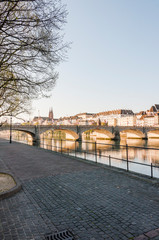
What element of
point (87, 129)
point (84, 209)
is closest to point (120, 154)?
point (84, 209)

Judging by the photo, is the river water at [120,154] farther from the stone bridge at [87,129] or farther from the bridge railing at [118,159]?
the stone bridge at [87,129]

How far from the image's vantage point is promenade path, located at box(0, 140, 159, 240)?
11.2 feet

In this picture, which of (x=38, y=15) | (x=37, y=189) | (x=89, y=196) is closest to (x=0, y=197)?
(x=37, y=189)

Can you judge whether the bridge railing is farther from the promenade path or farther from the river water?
the promenade path

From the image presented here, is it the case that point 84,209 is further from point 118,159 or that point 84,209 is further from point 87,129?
point 87,129

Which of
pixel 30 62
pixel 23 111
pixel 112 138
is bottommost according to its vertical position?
pixel 112 138

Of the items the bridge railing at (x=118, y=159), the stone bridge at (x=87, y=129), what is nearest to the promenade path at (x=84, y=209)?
the bridge railing at (x=118, y=159)

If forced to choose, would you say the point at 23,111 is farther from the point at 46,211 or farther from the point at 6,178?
the point at 46,211

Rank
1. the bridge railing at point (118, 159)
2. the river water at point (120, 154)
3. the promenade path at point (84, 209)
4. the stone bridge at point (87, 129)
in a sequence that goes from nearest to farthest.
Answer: the promenade path at point (84, 209)
the bridge railing at point (118, 159)
the river water at point (120, 154)
the stone bridge at point (87, 129)

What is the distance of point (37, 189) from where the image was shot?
19.4 feet

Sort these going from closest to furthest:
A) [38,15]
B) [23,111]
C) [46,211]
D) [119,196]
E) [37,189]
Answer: [46,211], [38,15], [119,196], [37,189], [23,111]

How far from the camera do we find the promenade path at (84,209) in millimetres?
3422

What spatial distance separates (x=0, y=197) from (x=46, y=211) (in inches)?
65.9

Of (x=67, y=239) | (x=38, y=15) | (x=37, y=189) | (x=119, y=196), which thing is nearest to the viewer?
(x=67, y=239)
